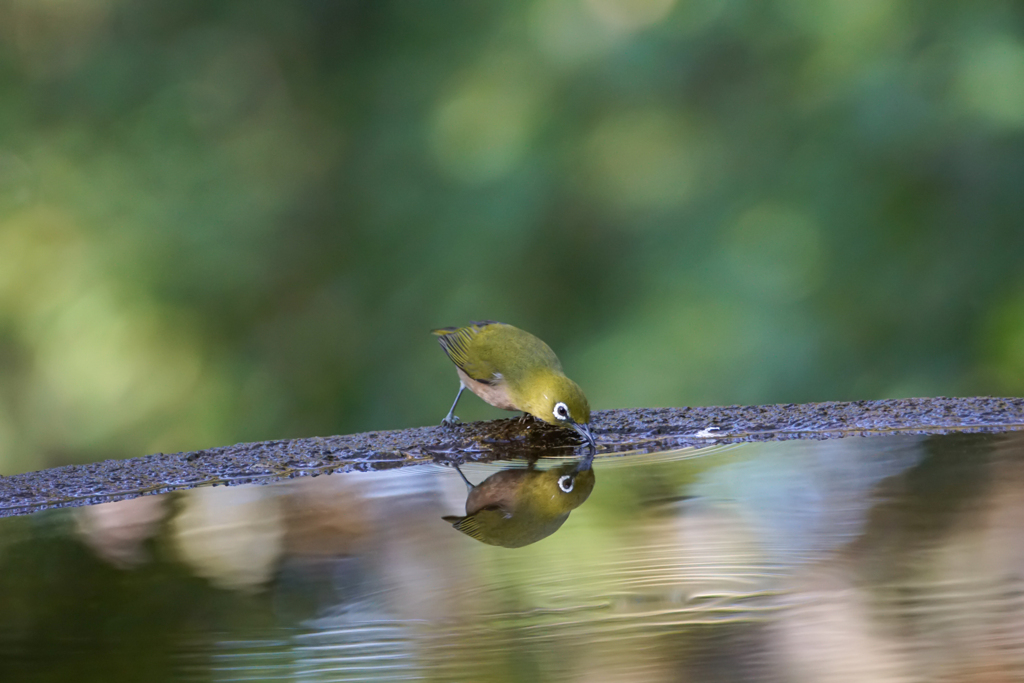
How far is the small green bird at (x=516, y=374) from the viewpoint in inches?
103

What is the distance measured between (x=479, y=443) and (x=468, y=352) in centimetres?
65

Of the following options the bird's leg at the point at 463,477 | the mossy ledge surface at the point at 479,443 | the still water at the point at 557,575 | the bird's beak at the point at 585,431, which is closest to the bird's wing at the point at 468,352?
the mossy ledge surface at the point at 479,443

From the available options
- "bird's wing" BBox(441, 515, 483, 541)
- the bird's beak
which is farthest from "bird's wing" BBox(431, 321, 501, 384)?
"bird's wing" BBox(441, 515, 483, 541)

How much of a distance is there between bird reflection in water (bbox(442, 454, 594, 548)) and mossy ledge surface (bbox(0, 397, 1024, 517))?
0.22 m

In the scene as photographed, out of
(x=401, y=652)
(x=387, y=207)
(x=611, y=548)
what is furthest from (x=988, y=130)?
(x=401, y=652)

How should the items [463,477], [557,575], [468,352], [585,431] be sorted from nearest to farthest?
[557,575]
[463,477]
[585,431]
[468,352]

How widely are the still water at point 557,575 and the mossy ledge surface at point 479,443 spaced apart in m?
0.12

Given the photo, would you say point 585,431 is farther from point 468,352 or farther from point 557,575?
point 557,575

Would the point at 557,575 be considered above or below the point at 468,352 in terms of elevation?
below

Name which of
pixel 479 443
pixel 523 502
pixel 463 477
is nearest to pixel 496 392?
pixel 479 443

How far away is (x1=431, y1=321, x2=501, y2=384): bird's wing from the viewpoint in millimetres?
3028

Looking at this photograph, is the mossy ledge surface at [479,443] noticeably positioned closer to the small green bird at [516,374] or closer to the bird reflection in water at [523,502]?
the small green bird at [516,374]

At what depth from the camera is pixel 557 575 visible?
60.0 inches

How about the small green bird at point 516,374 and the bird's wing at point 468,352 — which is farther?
the bird's wing at point 468,352
